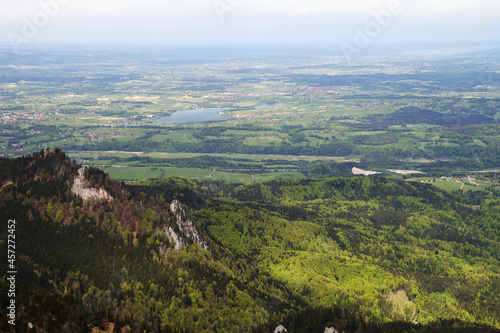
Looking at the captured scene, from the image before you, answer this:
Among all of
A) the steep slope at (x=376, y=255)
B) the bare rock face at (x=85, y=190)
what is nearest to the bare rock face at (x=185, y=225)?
the steep slope at (x=376, y=255)

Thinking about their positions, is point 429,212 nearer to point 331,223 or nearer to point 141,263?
point 331,223

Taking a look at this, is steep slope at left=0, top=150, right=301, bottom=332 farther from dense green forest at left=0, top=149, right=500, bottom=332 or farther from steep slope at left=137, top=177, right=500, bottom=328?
steep slope at left=137, top=177, right=500, bottom=328

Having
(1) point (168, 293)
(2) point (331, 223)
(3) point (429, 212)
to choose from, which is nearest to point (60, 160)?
(1) point (168, 293)

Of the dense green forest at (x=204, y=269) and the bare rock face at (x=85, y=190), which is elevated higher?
the bare rock face at (x=85, y=190)

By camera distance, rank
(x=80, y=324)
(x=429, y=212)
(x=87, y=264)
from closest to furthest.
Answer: (x=80, y=324), (x=87, y=264), (x=429, y=212)

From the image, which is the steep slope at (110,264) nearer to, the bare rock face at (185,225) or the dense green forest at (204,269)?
the dense green forest at (204,269)

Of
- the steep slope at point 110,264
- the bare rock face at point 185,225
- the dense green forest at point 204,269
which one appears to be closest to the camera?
the steep slope at point 110,264

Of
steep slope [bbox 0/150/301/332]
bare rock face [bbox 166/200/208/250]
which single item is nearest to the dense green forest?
steep slope [bbox 0/150/301/332]
